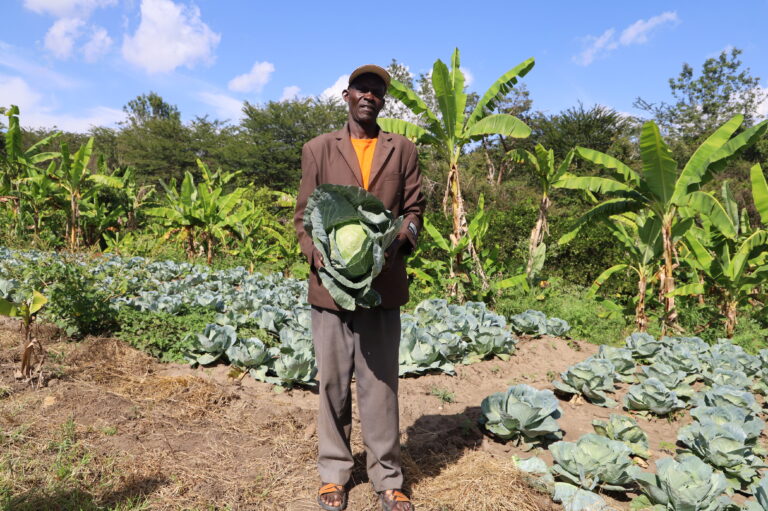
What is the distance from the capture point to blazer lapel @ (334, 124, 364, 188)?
2.19 m

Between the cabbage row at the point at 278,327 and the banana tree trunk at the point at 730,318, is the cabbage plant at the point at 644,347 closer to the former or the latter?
the cabbage row at the point at 278,327

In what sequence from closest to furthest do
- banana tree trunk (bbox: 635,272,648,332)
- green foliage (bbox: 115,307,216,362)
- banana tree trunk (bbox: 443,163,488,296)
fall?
green foliage (bbox: 115,307,216,362) → banana tree trunk (bbox: 635,272,648,332) → banana tree trunk (bbox: 443,163,488,296)

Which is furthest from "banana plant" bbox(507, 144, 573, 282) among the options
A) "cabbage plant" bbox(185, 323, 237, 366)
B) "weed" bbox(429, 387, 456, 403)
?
"cabbage plant" bbox(185, 323, 237, 366)

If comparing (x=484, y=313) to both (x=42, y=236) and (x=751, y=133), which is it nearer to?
(x=751, y=133)

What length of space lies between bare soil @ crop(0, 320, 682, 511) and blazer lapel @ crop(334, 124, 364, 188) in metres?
1.60

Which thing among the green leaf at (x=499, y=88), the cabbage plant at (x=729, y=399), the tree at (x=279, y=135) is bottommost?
the cabbage plant at (x=729, y=399)

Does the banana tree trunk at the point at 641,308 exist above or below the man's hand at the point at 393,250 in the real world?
below

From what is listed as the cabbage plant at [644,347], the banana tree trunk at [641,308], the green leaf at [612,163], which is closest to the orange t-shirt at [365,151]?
the cabbage plant at [644,347]

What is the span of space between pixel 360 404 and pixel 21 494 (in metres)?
1.71

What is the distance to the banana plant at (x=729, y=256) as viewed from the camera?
582 centimetres

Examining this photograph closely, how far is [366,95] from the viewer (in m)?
2.14

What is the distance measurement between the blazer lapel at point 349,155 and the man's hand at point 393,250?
12.6 inches

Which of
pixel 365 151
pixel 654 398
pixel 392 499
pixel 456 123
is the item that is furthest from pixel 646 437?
pixel 456 123

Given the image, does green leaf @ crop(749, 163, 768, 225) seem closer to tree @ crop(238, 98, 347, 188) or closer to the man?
the man
